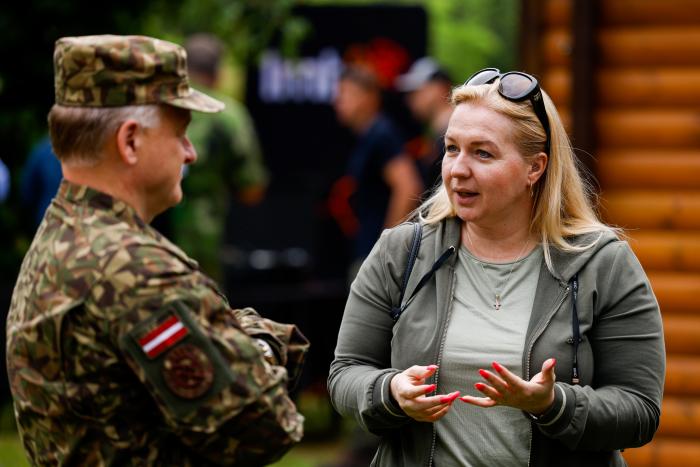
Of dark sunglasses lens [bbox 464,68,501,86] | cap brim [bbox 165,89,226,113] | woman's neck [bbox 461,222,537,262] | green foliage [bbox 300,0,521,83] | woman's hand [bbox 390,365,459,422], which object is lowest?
green foliage [bbox 300,0,521,83]

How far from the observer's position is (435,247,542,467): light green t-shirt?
3.47 meters

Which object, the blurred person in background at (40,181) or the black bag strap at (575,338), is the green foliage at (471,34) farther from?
the black bag strap at (575,338)

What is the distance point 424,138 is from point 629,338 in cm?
757

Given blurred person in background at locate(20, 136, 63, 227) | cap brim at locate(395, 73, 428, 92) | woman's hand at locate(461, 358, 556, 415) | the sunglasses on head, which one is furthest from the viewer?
cap brim at locate(395, 73, 428, 92)

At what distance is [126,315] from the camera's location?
273cm

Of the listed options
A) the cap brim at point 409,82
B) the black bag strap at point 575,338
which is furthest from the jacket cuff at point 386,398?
the cap brim at point 409,82

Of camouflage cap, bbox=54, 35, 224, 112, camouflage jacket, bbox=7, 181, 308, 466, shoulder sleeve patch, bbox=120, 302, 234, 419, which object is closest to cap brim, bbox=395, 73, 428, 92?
camouflage cap, bbox=54, 35, 224, 112

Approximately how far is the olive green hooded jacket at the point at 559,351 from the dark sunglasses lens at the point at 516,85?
1.40ft

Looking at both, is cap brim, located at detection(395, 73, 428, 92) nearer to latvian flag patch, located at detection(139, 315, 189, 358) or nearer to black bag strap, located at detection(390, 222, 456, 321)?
black bag strap, located at detection(390, 222, 456, 321)

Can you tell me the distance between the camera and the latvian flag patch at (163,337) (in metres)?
2.71

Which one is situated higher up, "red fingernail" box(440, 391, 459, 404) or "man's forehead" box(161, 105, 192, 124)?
"man's forehead" box(161, 105, 192, 124)

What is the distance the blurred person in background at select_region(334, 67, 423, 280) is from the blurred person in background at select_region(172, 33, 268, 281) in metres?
0.77

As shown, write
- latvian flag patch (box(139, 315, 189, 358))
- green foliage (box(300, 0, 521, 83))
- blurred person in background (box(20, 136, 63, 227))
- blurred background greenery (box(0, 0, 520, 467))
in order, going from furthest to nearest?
green foliage (box(300, 0, 521, 83)) < blurred background greenery (box(0, 0, 520, 467)) < blurred person in background (box(20, 136, 63, 227)) < latvian flag patch (box(139, 315, 189, 358))

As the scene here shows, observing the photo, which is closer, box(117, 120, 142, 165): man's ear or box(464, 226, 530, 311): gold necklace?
box(117, 120, 142, 165): man's ear
